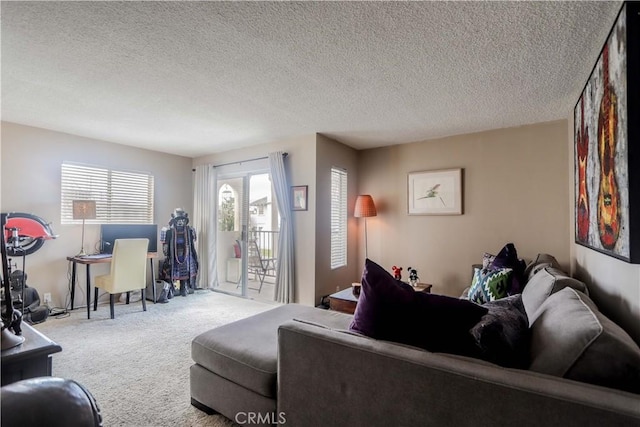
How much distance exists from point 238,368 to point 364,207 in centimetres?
315

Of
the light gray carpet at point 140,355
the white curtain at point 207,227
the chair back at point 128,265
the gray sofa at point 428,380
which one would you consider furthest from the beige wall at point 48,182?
the gray sofa at point 428,380

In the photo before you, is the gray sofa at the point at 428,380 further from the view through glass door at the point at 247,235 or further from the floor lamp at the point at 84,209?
the floor lamp at the point at 84,209

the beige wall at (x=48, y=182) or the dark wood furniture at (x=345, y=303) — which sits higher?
the beige wall at (x=48, y=182)

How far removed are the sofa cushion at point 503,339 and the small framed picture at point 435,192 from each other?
2982 millimetres

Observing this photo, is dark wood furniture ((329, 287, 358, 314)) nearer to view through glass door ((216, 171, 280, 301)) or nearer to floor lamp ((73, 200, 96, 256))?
view through glass door ((216, 171, 280, 301))

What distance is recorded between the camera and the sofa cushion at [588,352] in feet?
3.04

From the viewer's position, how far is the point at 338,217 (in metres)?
4.54

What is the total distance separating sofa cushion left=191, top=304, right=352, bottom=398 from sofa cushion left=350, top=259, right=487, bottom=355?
1.88ft

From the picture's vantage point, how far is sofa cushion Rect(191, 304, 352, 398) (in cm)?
156

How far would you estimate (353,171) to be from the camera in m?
4.78

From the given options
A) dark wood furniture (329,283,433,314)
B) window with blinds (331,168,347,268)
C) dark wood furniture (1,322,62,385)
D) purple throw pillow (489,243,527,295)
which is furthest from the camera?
window with blinds (331,168,347,268)

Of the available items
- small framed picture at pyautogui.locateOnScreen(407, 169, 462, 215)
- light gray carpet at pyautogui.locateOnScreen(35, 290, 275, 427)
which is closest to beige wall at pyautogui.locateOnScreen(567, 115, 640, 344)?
small framed picture at pyautogui.locateOnScreen(407, 169, 462, 215)

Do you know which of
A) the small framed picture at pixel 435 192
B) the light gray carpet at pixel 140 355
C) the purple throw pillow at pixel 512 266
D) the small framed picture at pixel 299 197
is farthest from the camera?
the small framed picture at pixel 299 197

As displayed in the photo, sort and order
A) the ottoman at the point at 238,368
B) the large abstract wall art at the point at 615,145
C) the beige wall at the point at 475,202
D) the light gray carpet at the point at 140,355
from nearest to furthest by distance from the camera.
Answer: the large abstract wall art at the point at 615,145 → the ottoman at the point at 238,368 → the light gray carpet at the point at 140,355 → the beige wall at the point at 475,202
